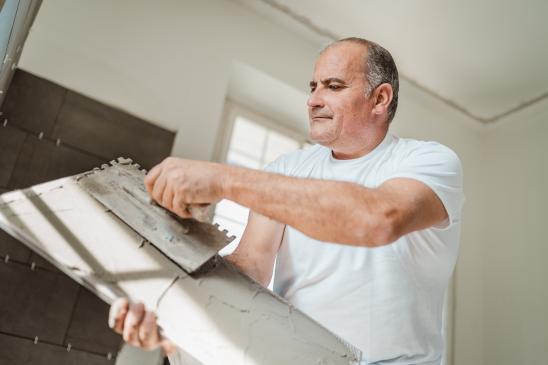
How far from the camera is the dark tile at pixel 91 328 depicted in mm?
1908

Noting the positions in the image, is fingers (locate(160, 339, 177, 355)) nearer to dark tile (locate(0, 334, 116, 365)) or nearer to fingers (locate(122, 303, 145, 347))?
fingers (locate(122, 303, 145, 347))

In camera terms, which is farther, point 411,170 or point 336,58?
point 336,58

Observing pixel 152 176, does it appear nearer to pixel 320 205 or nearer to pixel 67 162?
pixel 320 205

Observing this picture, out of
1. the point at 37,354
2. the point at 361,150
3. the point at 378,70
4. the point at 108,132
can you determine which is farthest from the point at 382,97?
the point at 37,354

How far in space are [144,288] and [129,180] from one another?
0.80 feet

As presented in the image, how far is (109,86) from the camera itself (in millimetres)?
2303

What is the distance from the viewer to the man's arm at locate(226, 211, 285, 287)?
1.27 m

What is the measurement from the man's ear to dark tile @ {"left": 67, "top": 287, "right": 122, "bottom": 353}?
140cm

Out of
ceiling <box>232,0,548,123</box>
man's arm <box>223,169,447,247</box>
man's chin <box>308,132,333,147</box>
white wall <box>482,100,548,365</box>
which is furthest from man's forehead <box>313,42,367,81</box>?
white wall <box>482,100,548,365</box>

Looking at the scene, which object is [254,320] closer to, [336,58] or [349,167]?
[349,167]

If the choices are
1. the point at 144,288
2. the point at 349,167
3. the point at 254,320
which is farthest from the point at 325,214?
the point at 349,167

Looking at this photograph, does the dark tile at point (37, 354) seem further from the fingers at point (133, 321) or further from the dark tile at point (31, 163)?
the fingers at point (133, 321)

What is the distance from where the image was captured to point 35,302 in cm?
187

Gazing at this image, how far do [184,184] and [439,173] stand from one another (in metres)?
0.56
